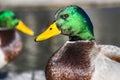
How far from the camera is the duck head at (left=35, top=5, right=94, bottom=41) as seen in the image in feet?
11.2

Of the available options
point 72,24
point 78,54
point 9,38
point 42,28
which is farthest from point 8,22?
point 78,54

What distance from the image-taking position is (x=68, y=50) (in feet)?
11.1

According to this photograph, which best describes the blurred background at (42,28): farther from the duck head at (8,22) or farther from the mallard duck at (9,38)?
the duck head at (8,22)

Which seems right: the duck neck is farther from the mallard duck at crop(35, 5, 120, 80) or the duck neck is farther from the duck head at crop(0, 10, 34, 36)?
the duck head at crop(0, 10, 34, 36)

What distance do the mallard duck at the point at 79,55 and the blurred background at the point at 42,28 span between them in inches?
30.5

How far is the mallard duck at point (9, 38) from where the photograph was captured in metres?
5.70

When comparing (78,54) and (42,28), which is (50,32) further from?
(42,28)

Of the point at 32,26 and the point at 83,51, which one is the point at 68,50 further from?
the point at 32,26

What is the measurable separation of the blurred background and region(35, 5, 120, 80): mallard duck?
2.54ft

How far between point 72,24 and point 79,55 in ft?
0.84

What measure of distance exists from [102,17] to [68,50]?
6210 millimetres

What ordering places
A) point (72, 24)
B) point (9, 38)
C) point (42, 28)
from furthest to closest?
point (42, 28) < point (9, 38) < point (72, 24)

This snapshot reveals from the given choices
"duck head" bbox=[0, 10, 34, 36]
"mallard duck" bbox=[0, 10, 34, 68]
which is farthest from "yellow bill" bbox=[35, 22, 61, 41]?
"duck head" bbox=[0, 10, 34, 36]

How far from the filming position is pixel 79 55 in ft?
10.9
